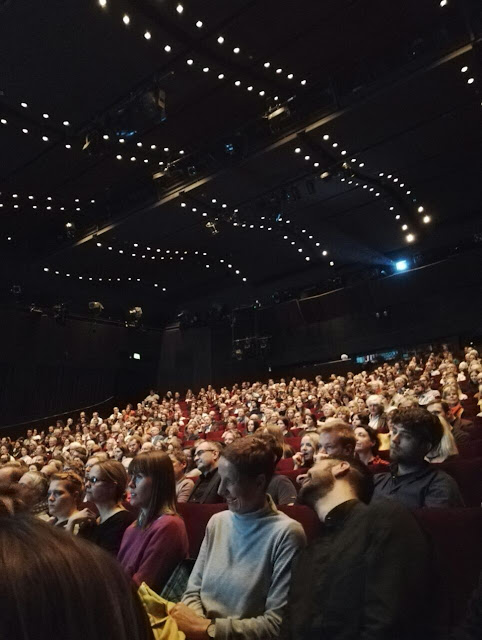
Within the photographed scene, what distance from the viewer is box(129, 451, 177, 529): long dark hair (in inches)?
83.6

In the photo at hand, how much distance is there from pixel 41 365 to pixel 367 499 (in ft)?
44.1

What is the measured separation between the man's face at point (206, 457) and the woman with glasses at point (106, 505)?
2.87ft

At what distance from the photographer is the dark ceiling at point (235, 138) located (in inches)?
280

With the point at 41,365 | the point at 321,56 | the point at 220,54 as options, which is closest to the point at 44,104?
the point at 220,54

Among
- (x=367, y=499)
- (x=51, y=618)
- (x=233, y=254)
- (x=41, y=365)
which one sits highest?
(x=233, y=254)

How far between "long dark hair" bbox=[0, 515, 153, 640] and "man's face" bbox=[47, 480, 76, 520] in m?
2.61

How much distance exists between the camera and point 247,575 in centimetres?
164

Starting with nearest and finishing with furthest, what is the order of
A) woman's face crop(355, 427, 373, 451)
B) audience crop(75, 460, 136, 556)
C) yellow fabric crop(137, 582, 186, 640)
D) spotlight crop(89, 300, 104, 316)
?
yellow fabric crop(137, 582, 186, 640)
audience crop(75, 460, 136, 556)
woman's face crop(355, 427, 373, 451)
spotlight crop(89, 300, 104, 316)

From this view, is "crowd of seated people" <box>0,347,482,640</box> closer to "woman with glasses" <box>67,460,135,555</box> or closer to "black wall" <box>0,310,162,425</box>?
"woman with glasses" <box>67,460,135,555</box>

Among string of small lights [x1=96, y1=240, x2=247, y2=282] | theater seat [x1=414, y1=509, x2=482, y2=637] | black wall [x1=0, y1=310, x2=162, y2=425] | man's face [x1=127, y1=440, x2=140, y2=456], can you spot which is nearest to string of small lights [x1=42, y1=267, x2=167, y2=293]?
black wall [x1=0, y1=310, x2=162, y2=425]

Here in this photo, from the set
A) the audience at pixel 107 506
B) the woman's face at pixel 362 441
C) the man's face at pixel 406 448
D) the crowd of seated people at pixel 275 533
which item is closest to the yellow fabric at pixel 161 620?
the crowd of seated people at pixel 275 533

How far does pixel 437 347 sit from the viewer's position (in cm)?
1239

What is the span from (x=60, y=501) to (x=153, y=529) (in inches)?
40.5

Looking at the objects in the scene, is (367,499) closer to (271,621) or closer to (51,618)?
(271,621)
